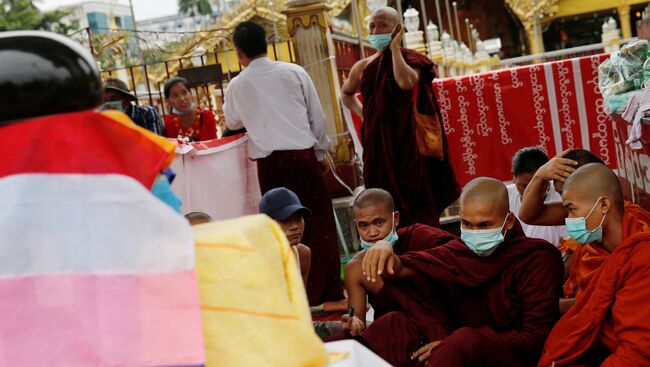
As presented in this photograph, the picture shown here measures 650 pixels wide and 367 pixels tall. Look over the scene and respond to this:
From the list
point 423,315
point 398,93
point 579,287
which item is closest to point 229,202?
point 398,93

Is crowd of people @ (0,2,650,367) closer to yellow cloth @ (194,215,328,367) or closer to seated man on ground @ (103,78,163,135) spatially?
yellow cloth @ (194,215,328,367)

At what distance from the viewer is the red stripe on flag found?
4.62 ft

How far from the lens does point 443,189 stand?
5812mm

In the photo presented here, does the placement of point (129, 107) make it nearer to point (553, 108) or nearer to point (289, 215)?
point (289, 215)

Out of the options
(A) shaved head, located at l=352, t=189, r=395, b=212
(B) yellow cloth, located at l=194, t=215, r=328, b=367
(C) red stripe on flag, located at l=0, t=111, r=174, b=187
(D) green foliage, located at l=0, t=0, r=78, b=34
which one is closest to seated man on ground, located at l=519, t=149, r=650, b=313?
(A) shaved head, located at l=352, t=189, r=395, b=212

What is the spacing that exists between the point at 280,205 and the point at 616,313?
199cm

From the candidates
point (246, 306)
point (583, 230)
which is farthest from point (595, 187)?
point (246, 306)

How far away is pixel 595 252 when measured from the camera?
11.6ft

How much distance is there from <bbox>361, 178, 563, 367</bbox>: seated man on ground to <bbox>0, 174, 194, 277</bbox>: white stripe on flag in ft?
7.11

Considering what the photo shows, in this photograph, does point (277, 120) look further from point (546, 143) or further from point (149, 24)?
point (149, 24)

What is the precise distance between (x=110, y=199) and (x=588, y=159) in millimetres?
3073

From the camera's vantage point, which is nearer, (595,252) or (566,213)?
(595,252)

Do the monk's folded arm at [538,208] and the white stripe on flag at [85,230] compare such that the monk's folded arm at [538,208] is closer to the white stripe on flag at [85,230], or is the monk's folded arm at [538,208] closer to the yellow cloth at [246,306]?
the yellow cloth at [246,306]

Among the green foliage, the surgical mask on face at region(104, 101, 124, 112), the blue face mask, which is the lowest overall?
the surgical mask on face at region(104, 101, 124, 112)
